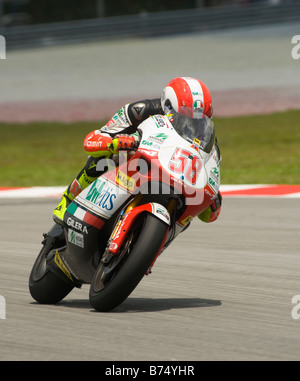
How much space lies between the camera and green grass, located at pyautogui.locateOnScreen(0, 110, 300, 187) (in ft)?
42.4

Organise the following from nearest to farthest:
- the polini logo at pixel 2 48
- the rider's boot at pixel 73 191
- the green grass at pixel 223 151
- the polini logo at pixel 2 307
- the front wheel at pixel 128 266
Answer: the front wheel at pixel 128 266 → the polini logo at pixel 2 307 → the rider's boot at pixel 73 191 → the green grass at pixel 223 151 → the polini logo at pixel 2 48

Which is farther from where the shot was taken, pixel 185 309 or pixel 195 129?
pixel 185 309

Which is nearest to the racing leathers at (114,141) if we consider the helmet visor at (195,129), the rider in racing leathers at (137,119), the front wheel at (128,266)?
the rider in racing leathers at (137,119)

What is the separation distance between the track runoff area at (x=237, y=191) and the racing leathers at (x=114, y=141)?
5237mm

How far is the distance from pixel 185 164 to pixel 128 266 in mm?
591

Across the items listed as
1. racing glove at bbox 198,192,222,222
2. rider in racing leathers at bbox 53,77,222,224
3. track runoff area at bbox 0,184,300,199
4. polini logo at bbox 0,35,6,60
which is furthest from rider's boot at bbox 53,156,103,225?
polini logo at bbox 0,35,6,60

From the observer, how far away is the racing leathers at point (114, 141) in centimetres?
458

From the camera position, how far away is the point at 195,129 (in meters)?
4.62

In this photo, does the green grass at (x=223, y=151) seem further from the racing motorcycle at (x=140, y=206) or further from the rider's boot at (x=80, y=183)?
the racing motorcycle at (x=140, y=206)

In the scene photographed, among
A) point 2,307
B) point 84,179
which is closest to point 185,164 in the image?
point 84,179

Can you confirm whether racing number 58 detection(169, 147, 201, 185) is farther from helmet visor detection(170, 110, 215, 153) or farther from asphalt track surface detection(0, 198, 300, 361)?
asphalt track surface detection(0, 198, 300, 361)

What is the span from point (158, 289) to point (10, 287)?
3.10 feet

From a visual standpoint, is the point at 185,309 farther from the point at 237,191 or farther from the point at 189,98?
the point at 237,191

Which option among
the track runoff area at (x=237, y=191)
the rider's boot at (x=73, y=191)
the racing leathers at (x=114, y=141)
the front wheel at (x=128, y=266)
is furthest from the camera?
the track runoff area at (x=237, y=191)
